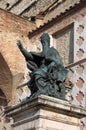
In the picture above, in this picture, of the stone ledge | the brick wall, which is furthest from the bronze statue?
the brick wall

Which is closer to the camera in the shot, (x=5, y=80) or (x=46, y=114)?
(x=46, y=114)

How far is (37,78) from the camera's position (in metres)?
5.59

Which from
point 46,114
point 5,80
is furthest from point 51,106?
point 5,80

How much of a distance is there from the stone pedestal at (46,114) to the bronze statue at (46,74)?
0.59ft

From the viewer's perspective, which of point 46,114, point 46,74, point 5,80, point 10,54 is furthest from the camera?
point 5,80

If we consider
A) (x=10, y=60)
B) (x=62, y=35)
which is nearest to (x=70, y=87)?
(x=62, y=35)

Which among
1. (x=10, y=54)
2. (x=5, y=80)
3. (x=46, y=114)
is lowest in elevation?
(x=46, y=114)

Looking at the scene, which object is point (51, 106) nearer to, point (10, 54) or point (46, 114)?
point (46, 114)

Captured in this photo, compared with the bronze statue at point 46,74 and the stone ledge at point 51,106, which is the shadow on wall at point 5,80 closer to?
the bronze statue at point 46,74

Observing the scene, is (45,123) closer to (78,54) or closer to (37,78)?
(37,78)

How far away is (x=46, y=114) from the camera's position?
5.34 m

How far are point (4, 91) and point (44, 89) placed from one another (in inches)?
250

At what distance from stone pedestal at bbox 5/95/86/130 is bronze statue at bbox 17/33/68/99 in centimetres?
18

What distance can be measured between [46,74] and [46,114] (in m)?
0.65
